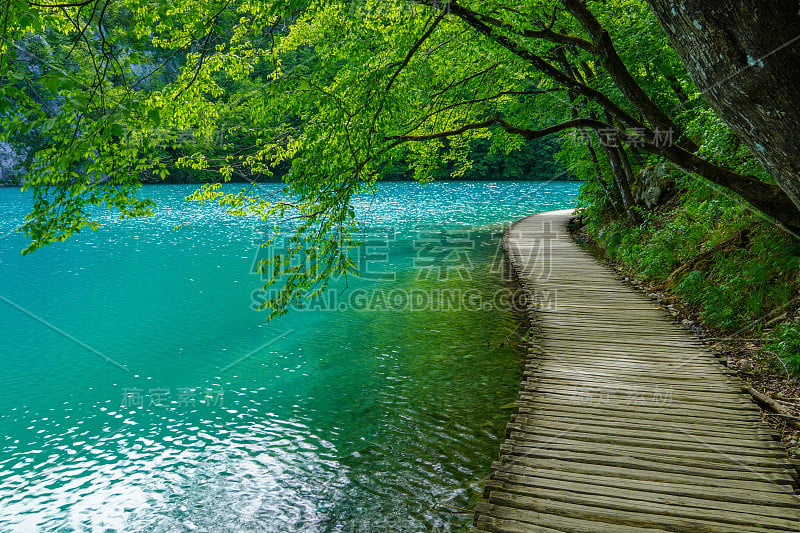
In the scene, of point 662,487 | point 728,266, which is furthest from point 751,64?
point 728,266

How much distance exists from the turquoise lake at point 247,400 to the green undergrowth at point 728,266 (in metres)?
3.43

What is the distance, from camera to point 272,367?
34.0ft

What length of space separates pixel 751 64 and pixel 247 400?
8.31 metres

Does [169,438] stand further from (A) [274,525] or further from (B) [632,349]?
(B) [632,349]

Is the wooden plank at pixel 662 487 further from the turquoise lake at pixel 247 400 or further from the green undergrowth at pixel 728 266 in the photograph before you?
the green undergrowth at pixel 728 266

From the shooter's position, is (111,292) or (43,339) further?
(111,292)

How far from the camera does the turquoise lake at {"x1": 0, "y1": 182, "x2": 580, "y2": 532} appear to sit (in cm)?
617

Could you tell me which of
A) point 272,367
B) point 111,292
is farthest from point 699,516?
point 111,292

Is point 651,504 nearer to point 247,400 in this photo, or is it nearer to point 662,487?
point 662,487

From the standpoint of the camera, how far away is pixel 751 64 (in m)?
2.67

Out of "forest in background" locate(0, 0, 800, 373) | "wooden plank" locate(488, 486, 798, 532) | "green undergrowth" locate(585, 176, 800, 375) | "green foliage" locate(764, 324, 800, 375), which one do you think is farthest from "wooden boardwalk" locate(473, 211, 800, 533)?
"forest in background" locate(0, 0, 800, 373)

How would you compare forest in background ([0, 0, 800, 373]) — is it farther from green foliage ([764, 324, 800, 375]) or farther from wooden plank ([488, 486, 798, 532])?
wooden plank ([488, 486, 798, 532])

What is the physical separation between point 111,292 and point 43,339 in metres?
4.51

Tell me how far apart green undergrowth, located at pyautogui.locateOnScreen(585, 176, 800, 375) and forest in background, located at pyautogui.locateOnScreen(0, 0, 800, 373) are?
0.12 feet
